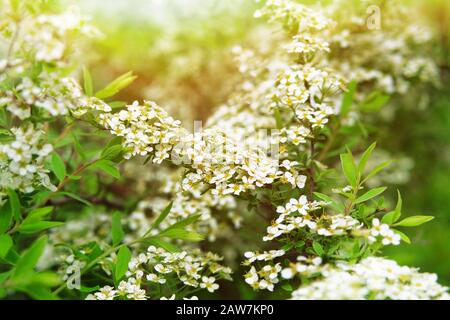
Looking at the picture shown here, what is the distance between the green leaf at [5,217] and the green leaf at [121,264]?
463mm

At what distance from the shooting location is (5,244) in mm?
2016

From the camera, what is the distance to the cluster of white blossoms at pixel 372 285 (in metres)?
1.70

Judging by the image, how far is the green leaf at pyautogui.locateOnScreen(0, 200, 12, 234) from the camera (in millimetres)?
2076

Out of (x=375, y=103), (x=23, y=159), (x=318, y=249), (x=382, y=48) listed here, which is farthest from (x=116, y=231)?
(x=382, y=48)

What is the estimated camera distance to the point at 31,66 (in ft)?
6.32

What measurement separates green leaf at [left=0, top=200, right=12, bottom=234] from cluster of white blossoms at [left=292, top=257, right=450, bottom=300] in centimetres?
116

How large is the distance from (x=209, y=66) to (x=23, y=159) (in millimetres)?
3178

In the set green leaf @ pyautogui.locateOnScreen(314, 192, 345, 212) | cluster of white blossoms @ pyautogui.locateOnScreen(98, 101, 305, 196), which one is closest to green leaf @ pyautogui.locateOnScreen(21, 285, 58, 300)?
cluster of white blossoms @ pyautogui.locateOnScreen(98, 101, 305, 196)

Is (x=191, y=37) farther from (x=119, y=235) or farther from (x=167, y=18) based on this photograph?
(x=119, y=235)

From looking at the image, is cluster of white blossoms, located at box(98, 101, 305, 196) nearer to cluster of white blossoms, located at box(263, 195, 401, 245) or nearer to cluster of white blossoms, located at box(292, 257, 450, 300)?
cluster of white blossoms, located at box(263, 195, 401, 245)

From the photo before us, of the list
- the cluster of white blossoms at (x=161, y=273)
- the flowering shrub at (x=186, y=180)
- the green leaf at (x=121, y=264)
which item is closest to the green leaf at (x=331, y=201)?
the flowering shrub at (x=186, y=180)

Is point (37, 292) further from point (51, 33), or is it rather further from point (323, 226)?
point (323, 226)
